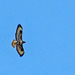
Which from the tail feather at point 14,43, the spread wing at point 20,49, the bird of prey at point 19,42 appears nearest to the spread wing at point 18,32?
the bird of prey at point 19,42

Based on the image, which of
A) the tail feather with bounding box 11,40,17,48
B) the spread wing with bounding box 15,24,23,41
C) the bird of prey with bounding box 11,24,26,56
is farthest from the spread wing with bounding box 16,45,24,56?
the tail feather with bounding box 11,40,17,48

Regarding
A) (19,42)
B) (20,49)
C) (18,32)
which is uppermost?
(18,32)

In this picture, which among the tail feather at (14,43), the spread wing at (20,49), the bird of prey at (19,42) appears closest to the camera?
the tail feather at (14,43)

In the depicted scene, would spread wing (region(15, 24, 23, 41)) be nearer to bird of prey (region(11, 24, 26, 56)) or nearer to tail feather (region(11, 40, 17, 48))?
bird of prey (region(11, 24, 26, 56))

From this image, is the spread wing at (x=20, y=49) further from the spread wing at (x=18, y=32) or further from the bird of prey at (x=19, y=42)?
the spread wing at (x=18, y=32)

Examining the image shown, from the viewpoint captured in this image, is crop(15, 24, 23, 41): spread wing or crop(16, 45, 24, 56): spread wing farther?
crop(16, 45, 24, 56): spread wing

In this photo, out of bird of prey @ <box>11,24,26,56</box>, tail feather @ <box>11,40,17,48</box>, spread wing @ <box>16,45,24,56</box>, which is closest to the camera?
tail feather @ <box>11,40,17,48</box>

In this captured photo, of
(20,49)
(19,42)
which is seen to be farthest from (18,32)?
(20,49)

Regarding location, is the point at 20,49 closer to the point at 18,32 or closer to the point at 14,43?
the point at 14,43

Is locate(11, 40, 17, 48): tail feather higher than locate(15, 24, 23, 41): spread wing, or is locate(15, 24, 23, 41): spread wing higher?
locate(15, 24, 23, 41): spread wing
